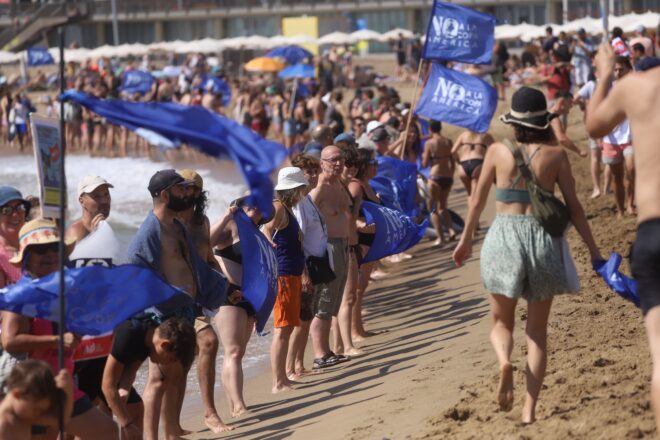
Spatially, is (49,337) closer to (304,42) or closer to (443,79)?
(443,79)

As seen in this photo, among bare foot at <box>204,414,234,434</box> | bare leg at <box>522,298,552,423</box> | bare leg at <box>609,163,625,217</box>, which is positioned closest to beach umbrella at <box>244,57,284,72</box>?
bare leg at <box>609,163,625,217</box>

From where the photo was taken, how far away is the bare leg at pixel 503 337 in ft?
19.7

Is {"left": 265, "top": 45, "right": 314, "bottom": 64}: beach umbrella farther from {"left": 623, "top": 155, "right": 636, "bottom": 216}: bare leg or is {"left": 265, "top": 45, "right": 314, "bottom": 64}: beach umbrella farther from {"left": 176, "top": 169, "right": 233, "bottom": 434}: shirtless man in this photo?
{"left": 176, "top": 169, "right": 233, "bottom": 434}: shirtless man

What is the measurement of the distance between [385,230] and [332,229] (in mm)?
1278

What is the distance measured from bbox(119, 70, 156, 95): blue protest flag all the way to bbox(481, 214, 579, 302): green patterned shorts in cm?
3167

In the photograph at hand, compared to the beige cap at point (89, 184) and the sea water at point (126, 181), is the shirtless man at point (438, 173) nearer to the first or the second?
the sea water at point (126, 181)

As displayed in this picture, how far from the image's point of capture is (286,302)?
28.7 feet

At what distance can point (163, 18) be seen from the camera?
78.1 metres

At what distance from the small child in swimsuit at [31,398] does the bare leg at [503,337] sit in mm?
2116

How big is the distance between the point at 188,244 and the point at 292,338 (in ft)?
7.71

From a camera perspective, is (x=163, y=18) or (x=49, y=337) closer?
(x=49, y=337)

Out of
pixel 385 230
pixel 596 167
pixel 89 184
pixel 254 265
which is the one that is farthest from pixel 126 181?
pixel 89 184

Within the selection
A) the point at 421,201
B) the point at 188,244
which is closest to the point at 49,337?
the point at 188,244

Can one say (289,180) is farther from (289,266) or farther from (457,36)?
(457,36)
